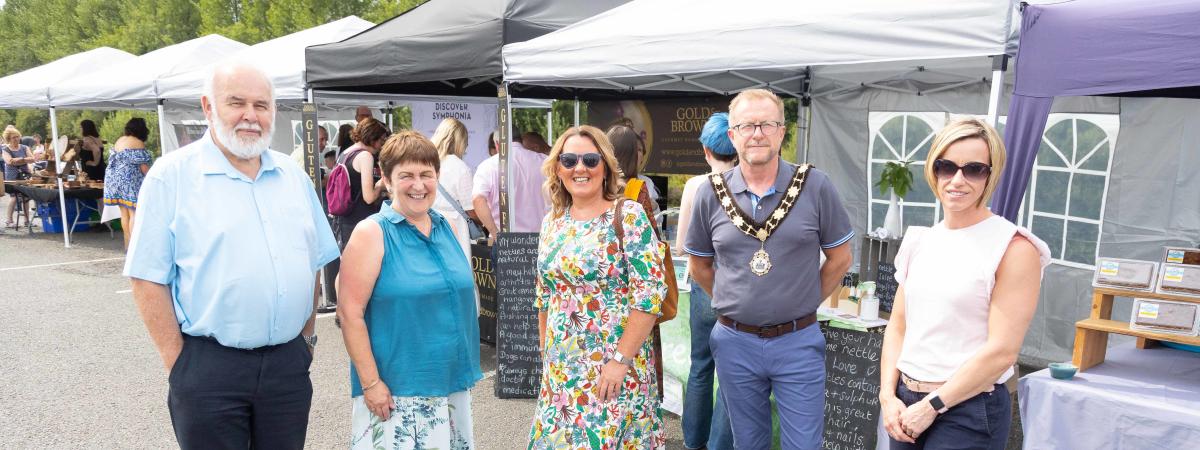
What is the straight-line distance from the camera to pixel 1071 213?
5.32 meters

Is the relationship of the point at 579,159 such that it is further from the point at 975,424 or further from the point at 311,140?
the point at 311,140

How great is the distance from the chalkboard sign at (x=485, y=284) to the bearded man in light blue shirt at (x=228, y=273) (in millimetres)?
3117

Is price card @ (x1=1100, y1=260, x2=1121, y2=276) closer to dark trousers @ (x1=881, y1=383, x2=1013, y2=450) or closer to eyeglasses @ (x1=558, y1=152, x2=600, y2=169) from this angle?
dark trousers @ (x1=881, y1=383, x2=1013, y2=450)

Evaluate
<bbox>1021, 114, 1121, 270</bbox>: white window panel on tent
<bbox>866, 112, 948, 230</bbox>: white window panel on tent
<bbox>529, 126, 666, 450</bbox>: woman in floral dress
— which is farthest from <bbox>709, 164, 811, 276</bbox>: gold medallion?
<bbox>866, 112, 948, 230</bbox>: white window panel on tent

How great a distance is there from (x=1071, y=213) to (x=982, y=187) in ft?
12.9

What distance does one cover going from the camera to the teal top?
2361 mm

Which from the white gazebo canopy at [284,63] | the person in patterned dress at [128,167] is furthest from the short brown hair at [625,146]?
the person in patterned dress at [128,167]

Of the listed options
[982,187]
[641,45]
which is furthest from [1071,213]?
[982,187]

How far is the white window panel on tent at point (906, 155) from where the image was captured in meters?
6.23

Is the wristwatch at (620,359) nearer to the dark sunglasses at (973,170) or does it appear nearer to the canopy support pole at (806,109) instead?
the dark sunglasses at (973,170)

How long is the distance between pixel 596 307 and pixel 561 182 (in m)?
0.46

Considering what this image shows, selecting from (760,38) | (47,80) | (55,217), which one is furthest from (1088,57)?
(55,217)

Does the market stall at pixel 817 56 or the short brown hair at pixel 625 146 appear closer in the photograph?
the market stall at pixel 817 56

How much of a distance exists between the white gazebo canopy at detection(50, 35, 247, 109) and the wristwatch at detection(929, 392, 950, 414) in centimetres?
943
